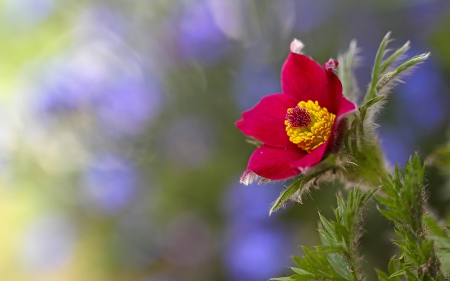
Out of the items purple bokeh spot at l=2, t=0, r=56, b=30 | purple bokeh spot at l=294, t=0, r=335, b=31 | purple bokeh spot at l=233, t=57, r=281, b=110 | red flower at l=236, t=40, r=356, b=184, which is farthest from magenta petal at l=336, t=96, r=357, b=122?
purple bokeh spot at l=2, t=0, r=56, b=30

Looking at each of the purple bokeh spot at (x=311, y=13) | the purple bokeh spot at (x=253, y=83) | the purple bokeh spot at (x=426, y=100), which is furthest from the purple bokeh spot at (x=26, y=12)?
the purple bokeh spot at (x=426, y=100)

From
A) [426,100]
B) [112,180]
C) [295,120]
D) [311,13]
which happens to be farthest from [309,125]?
[112,180]

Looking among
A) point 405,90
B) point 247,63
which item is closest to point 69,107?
point 247,63

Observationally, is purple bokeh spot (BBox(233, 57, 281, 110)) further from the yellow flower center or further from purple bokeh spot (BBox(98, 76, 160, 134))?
the yellow flower center

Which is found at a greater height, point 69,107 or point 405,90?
point 69,107

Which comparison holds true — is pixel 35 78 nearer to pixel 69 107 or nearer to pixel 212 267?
pixel 69 107

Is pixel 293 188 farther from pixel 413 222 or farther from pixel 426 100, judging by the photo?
pixel 426 100
